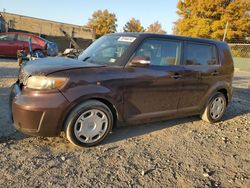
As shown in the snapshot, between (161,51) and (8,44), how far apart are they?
1261 cm

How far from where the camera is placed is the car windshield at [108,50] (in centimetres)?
405

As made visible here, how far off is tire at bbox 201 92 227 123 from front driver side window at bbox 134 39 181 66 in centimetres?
136

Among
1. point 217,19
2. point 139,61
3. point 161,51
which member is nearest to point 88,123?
point 139,61

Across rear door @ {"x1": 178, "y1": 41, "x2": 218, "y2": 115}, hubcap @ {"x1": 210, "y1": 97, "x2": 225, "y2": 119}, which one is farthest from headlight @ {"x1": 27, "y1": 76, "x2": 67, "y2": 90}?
hubcap @ {"x1": 210, "y1": 97, "x2": 225, "y2": 119}

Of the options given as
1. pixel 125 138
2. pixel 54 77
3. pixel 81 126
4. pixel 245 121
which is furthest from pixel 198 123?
pixel 54 77

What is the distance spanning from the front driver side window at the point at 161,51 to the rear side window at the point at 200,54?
246mm

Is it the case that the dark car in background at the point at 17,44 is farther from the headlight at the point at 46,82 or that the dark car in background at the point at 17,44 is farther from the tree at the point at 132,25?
the tree at the point at 132,25

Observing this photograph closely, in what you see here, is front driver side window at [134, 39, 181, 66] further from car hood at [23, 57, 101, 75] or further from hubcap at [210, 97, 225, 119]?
hubcap at [210, 97, 225, 119]

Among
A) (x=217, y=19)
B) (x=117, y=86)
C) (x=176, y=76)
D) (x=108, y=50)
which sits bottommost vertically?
(x=117, y=86)

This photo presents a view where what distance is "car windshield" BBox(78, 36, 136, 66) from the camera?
4051 millimetres

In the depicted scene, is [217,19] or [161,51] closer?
[161,51]

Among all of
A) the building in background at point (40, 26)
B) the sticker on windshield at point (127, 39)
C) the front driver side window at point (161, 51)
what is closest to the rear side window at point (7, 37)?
the sticker on windshield at point (127, 39)

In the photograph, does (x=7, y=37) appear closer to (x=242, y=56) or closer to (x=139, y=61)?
(x=139, y=61)

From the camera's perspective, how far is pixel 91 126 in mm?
3740
